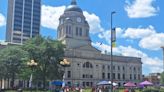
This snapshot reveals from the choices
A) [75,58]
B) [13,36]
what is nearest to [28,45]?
[75,58]

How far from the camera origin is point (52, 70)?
243ft

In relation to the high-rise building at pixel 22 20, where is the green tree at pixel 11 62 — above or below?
below

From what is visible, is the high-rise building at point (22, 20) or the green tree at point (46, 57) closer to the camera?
the green tree at point (46, 57)

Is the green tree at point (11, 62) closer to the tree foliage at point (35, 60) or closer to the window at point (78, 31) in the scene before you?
the tree foliage at point (35, 60)

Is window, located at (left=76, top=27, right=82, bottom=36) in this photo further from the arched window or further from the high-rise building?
the high-rise building

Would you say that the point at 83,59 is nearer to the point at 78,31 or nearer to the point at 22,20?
the point at 78,31

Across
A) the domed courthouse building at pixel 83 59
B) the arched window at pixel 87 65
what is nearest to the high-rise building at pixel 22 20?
the domed courthouse building at pixel 83 59

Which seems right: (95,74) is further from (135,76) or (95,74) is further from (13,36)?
(13,36)

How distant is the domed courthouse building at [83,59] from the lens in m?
113

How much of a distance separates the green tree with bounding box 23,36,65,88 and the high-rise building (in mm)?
97593

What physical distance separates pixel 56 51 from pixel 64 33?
44.2 m

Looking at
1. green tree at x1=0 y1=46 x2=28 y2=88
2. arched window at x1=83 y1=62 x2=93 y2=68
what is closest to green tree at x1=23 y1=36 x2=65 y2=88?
green tree at x1=0 y1=46 x2=28 y2=88

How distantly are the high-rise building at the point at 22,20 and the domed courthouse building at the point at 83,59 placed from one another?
54.6 meters

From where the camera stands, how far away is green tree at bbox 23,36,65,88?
241 ft
